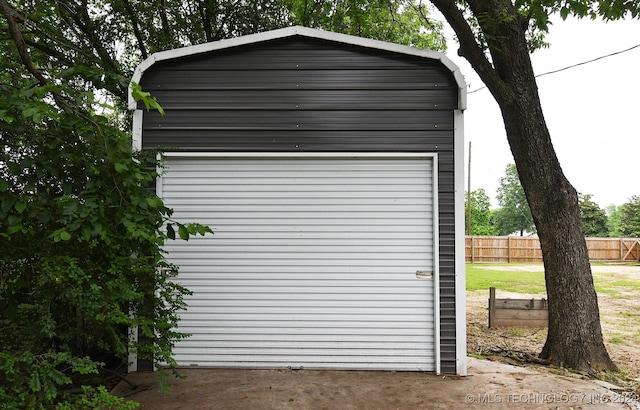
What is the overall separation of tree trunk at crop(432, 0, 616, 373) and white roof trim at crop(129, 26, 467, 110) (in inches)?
52.4

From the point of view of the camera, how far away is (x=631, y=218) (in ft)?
131

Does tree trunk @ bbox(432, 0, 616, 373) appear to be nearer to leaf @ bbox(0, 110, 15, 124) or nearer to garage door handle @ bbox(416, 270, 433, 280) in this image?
garage door handle @ bbox(416, 270, 433, 280)

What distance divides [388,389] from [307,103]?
2.78 meters

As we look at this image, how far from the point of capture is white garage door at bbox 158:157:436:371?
16.1 ft

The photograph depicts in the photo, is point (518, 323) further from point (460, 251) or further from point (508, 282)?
point (508, 282)

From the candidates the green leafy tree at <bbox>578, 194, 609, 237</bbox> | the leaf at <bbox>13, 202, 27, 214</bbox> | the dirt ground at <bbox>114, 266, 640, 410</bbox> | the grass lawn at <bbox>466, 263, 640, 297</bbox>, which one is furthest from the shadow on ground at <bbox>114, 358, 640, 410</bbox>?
the green leafy tree at <bbox>578, 194, 609, 237</bbox>

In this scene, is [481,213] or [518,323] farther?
[481,213]

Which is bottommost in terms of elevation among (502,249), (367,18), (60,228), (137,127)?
(502,249)

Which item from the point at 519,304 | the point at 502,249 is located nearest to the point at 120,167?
the point at 519,304

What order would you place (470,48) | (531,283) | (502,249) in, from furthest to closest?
(502,249) < (531,283) < (470,48)

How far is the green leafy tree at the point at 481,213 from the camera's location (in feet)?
158

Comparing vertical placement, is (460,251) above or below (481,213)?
below

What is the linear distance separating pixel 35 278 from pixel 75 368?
71 centimetres

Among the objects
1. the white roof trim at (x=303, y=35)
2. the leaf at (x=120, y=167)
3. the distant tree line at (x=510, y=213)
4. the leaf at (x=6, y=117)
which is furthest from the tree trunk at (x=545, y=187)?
the distant tree line at (x=510, y=213)
